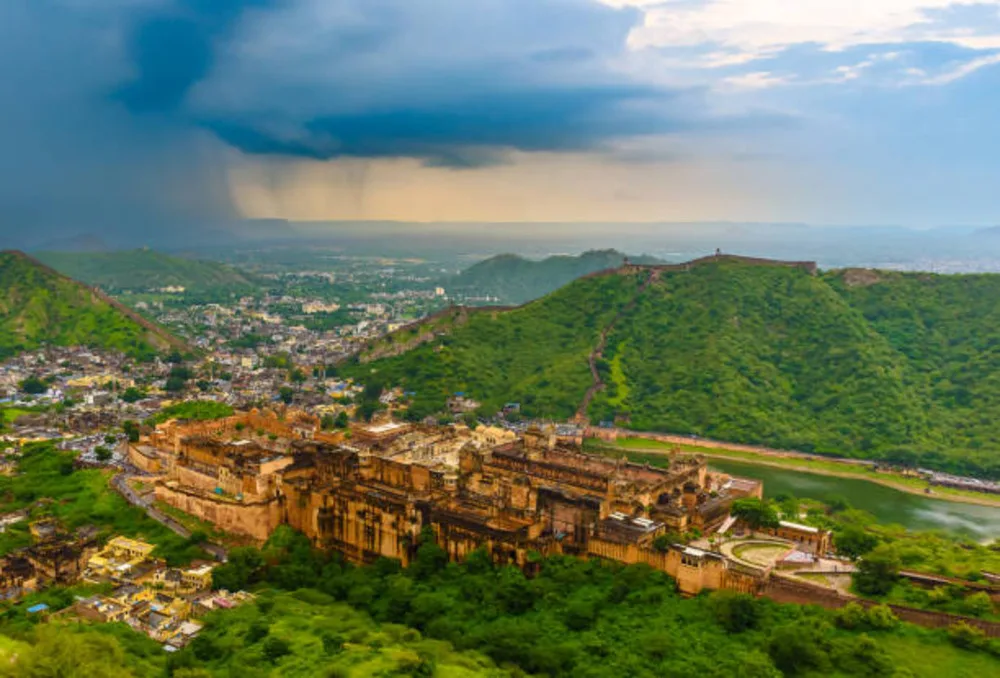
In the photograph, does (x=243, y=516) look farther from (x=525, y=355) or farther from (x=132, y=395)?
(x=525, y=355)

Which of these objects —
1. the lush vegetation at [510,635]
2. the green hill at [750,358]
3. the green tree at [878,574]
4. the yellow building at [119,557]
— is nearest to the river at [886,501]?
the green hill at [750,358]

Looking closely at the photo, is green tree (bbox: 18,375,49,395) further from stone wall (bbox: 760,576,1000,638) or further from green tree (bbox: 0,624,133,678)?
stone wall (bbox: 760,576,1000,638)

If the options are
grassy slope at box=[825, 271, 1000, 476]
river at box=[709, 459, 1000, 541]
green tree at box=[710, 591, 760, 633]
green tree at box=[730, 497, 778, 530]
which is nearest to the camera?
green tree at box=[710, 591, 760, 633]

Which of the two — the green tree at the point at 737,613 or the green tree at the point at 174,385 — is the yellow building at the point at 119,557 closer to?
the green tree at the point at 737,613

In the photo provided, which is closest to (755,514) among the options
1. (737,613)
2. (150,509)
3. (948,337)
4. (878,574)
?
(878,574)

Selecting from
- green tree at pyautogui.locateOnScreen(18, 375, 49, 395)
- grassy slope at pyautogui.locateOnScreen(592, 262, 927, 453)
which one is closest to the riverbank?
grassy slope at pyautogui.locateOnScreen(592, 262, 927, 453)

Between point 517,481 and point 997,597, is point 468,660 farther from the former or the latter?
point 997,597
